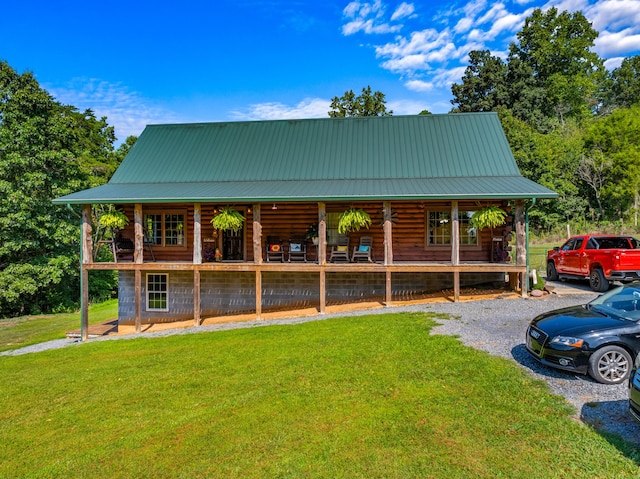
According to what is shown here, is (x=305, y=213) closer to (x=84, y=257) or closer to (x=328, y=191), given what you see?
(x=328, y=191)

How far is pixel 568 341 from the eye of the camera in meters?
6.30

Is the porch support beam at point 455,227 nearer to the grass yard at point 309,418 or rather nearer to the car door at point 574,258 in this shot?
the grass yard at point 309,418

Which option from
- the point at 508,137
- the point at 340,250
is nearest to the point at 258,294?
the point at 340,250

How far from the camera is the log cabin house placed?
13.7 m

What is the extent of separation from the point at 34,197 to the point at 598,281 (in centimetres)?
2524

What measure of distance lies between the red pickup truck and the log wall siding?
234 centimetres

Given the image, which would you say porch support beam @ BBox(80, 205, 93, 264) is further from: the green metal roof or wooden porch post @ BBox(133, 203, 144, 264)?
wooden porch post @ BBox(133, 203, 144, 264)

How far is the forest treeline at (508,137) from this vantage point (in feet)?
Result: 70.7

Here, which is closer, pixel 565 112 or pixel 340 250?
pixel 340 250

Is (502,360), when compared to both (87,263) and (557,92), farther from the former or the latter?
(557,92)

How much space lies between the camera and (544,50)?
160ft

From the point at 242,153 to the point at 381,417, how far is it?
1380 cm

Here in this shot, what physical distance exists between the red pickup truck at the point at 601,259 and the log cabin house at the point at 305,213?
6.98 feet

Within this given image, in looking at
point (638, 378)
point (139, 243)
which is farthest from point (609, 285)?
point (139, 243)
